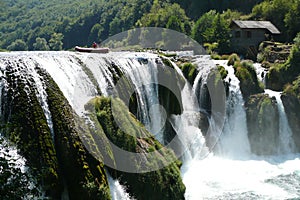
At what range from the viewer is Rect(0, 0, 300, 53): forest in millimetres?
42156

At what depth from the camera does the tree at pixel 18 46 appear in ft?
349

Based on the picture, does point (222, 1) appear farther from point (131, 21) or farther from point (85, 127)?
point (85, 127)

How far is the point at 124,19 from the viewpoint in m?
88.5

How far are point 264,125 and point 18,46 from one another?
92600 millimetres

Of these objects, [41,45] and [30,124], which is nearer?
[30,124]

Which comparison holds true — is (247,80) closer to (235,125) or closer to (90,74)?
(235,125)

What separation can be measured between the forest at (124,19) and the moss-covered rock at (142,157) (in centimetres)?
2385

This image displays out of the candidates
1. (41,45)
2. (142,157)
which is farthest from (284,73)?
(41,45)

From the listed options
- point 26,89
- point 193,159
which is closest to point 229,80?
point 193,159

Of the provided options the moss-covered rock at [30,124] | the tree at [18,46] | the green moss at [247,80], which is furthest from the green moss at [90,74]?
the tree at [18,46]

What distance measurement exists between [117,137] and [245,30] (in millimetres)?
26254

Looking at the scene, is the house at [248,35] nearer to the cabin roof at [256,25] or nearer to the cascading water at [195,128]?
the cabin roof at [256,25]

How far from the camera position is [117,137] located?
16672 mm

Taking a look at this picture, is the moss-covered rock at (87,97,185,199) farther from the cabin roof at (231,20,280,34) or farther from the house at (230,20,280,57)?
the cabin roof at (231,20,280,34)
